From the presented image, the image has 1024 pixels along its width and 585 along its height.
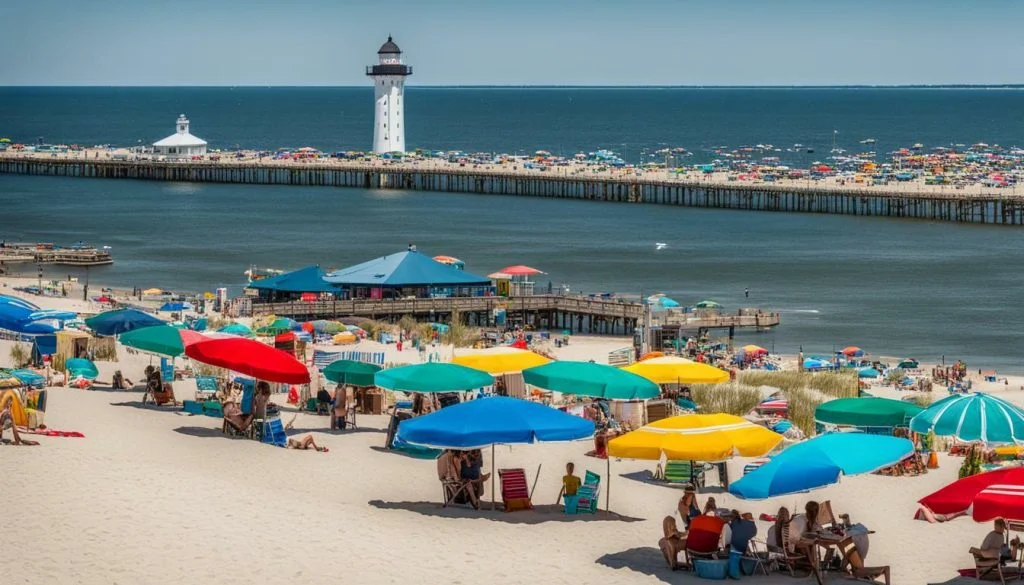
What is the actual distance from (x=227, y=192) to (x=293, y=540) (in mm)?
85660

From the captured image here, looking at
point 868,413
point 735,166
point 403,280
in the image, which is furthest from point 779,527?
point 735,166

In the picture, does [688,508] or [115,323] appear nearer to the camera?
[688,508]

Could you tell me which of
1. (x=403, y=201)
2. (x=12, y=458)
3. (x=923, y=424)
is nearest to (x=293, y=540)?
(x=12, y=458)

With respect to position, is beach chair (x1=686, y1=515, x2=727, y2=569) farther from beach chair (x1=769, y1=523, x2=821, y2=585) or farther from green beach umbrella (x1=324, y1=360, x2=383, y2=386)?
green beach umbrella (x1=324, y1=360, x2=383, y2=386)

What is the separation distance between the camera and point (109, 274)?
54688 mm

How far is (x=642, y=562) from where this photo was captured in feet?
46.2

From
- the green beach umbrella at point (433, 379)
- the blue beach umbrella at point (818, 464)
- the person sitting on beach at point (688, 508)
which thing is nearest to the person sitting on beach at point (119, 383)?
the green beach umbrella at point (433, 379)

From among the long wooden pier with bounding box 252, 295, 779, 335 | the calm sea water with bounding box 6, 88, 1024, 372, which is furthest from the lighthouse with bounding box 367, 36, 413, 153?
the long wooden pier with bounding box 252, 295, 779, 335

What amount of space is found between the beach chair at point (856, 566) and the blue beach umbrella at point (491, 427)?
3.21 meters

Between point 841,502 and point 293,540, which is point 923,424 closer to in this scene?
point 841,502

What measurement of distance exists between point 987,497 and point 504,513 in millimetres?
4928

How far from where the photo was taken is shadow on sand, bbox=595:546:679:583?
540 inches

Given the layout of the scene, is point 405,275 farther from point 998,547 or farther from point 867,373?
point 998,547

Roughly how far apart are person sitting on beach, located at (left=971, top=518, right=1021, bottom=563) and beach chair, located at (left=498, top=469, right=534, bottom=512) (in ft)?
14.8
